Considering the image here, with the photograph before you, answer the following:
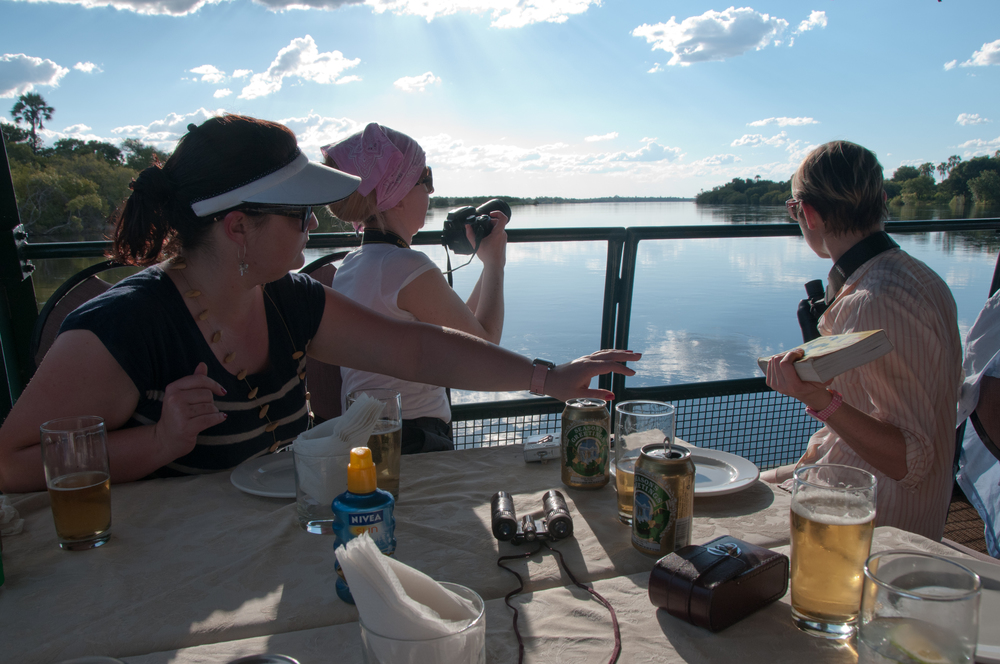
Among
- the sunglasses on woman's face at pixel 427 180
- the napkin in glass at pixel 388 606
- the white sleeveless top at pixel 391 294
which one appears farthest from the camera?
the sunglasses on woman's face at pixel 427 180

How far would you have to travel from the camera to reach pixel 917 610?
583 millimetres

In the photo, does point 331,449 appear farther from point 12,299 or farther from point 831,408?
point 12,299

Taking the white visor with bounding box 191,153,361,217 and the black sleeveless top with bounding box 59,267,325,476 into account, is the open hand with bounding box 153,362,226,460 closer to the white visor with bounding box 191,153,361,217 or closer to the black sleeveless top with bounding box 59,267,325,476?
the black sleeveless top with bounding box 59,267,325,476

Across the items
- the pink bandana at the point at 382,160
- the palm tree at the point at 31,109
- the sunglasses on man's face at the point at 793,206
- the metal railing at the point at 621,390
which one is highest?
the palm tree at the point at 31,109

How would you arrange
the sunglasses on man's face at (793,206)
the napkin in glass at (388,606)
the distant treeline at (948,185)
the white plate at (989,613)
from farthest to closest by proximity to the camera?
the distant treeline at (948,185)
the sunglasses on man's face at (793,206)
the white plate at (989,613)
the napkin in glass at (388,606)

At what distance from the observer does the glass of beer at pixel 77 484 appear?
1.01 m

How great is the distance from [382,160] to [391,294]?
19.0 inches

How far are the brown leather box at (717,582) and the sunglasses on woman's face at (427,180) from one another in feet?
5.70

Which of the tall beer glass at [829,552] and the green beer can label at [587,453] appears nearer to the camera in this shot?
the tall beer glass at [829,552]

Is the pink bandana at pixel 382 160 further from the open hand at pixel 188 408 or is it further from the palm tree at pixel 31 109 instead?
the palm tree at pixel 31 109

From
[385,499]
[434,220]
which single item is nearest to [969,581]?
[385,499]

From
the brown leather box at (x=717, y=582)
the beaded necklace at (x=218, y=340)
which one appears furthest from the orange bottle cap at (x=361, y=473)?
the beaded necklace at (x=218, y=340)

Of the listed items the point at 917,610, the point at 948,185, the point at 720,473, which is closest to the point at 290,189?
the point at 720,473

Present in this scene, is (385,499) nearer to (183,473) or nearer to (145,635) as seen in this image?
(145,635)
